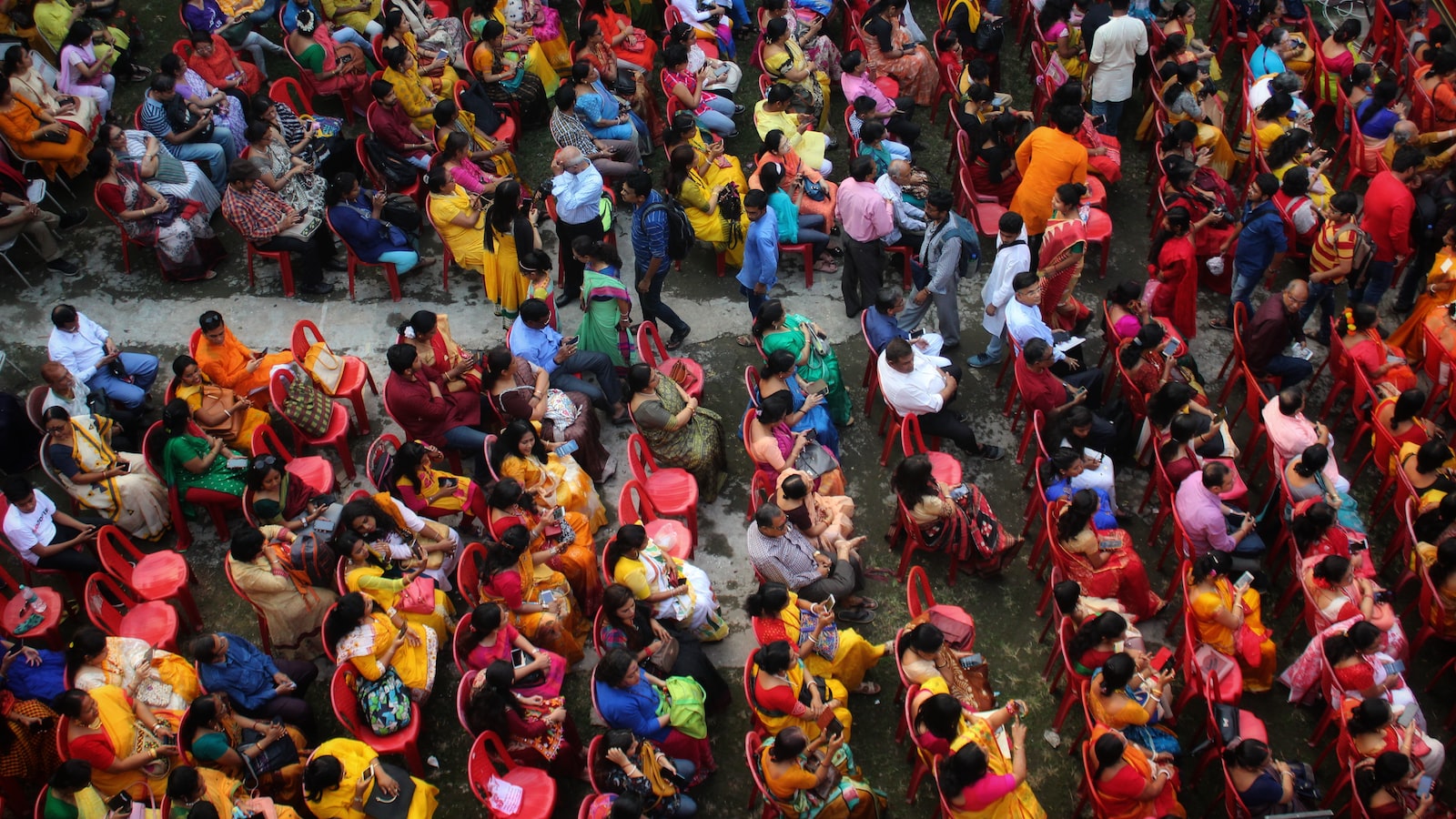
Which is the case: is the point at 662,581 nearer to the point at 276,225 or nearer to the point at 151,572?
the point at 151,572

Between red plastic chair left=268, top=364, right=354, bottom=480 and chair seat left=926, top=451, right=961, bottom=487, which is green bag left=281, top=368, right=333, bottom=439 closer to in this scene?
red plastic chair left=268, top=364, right=354, bottom=480

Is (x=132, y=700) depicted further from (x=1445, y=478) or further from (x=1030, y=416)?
(x=1445, y=478)

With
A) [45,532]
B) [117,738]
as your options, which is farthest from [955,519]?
[45,532]

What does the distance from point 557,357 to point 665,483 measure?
4.09ft

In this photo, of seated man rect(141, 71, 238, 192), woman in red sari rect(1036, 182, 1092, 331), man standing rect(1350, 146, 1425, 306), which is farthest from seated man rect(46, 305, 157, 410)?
man standing rect(1350, 146, 1425, 306)

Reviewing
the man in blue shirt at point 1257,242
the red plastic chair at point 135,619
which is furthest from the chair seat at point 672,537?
the man in blue shirt at point 1257,242

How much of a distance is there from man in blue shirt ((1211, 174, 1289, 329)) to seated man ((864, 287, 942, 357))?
8.01 feet

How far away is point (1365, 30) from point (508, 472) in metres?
10.4

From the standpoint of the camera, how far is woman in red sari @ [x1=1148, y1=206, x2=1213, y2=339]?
8.45m

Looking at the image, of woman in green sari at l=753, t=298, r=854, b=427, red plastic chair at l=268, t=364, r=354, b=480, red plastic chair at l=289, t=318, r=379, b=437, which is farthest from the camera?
red plastic chair at l=289, t=318, r=379, b=437

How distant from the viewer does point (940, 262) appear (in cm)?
824

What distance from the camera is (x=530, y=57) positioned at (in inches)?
413

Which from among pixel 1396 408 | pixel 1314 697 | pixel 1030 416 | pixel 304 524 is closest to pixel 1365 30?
pixel 1396 408

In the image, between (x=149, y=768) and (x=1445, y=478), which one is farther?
(x=1445, y=478)
